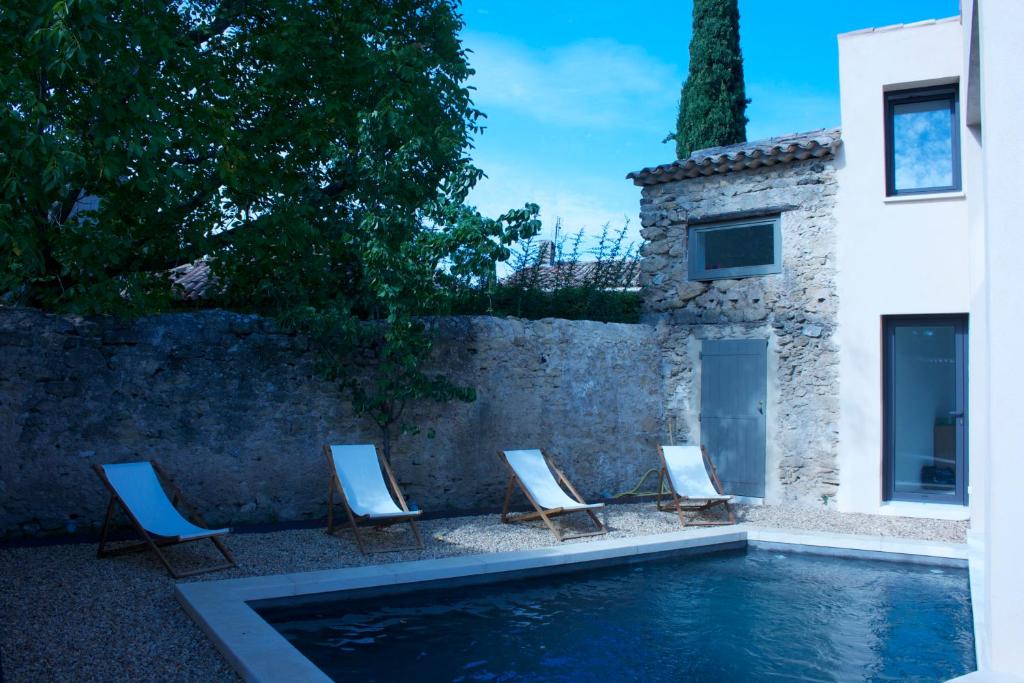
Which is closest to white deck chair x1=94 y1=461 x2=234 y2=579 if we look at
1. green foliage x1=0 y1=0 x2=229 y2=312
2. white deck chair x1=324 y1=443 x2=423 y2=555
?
white deck chair x1=324 y1=443 x2=423 y2=555

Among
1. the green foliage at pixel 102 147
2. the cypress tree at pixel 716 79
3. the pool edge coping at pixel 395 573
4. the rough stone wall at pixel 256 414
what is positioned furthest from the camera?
the cypress tree at pixel 716 79

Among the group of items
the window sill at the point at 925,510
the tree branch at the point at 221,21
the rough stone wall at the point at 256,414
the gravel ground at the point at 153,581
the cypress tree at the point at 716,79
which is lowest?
the gravel ground at the point at 153,581

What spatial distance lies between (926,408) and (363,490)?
5733 millimetres

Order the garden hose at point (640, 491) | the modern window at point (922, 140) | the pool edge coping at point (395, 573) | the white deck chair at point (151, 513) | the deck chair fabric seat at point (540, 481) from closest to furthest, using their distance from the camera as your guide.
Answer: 1. the pool edge coping at point (395, 573)
2. the white deck chair at point (151, 513)
3. the deck chair fabric seat at point (540, 481)
4. the modern window at point (922, 140)
5. the garden hose at point (640, 491)

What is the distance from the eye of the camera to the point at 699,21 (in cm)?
1522

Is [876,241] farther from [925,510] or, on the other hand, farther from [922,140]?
[925,510]

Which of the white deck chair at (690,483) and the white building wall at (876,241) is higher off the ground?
the white building wall at (876,241)

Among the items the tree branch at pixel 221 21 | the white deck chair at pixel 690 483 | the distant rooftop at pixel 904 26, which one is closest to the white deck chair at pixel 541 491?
the white deck chair at pixel 690 483

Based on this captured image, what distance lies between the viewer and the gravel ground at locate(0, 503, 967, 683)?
3.88 meters

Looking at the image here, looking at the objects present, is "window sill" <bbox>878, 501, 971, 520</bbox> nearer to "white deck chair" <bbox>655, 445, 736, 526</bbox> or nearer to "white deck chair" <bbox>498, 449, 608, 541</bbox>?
"white deck chair" <bbox>655, 445, 736, 526</bbox>

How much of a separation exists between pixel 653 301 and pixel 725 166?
1.81m

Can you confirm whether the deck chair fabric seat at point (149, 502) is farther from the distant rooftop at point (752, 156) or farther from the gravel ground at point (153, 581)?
the distant rooftop at point (752, 156)

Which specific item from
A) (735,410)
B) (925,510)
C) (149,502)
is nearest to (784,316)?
(735,410)

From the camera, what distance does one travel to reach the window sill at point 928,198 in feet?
26.8
